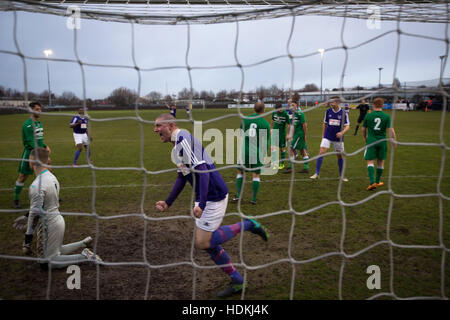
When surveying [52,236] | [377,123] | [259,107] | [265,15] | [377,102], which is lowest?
[52,236]

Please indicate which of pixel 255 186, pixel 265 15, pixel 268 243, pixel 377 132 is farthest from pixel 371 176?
pixel 265 15

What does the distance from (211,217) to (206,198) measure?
29 cm

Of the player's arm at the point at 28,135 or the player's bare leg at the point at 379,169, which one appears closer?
the player's arm at the point at 28,135

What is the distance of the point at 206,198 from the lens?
3.08 meters

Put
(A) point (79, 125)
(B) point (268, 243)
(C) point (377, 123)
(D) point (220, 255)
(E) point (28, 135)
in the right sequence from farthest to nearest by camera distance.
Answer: (A) point (79, 125)
(C) point (377, 123)
(E) point (28, 135)
(B) point (268, 243)
(D) point (220, 255)

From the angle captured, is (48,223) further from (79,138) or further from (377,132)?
(79,138)

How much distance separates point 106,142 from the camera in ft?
51.1

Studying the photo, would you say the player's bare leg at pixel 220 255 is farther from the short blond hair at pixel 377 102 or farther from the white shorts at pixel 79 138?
the white shorts at pixel 79 138

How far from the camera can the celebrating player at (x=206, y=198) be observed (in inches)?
125

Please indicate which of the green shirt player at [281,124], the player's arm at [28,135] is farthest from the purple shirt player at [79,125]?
the green shirt player at [281,124]

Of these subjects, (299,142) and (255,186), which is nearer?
(255,186)

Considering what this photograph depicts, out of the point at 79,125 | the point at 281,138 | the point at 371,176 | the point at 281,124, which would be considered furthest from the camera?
the point at 79,125
